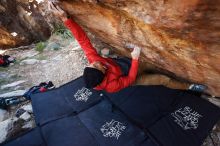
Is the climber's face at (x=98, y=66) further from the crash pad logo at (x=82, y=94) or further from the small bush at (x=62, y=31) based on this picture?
the small bush at (x=62, y=31)

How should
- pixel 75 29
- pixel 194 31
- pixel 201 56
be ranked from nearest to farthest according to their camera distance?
pixel 194 31 → pixel 201 56 → pixel 75 29

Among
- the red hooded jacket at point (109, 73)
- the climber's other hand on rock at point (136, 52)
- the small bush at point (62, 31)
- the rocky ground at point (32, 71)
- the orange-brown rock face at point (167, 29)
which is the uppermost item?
the orange-brown rock face at point (167, 29)

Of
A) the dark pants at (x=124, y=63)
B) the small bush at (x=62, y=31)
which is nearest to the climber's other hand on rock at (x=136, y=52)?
the dark pants at (x=124, y=63)

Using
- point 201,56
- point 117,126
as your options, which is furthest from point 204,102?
point 117,126

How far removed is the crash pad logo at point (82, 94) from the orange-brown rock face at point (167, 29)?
1205mm

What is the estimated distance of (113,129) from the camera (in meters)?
4.32

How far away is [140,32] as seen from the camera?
3.62 meters

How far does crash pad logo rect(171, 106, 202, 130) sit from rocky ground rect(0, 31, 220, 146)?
2477 millimetres

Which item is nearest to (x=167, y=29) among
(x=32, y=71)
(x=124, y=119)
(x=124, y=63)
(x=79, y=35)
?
(x=79, y=35)

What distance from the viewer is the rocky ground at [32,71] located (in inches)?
192

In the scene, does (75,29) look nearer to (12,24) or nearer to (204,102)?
(204,102)

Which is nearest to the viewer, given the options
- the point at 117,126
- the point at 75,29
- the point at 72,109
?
the point at 75,29

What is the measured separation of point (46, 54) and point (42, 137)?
3.88 metres

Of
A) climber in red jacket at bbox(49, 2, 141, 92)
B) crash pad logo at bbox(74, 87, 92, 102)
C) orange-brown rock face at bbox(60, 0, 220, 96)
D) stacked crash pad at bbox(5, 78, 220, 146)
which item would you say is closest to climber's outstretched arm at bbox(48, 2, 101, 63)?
climber in red jacket at bbox(49, 2, 141, 92)
